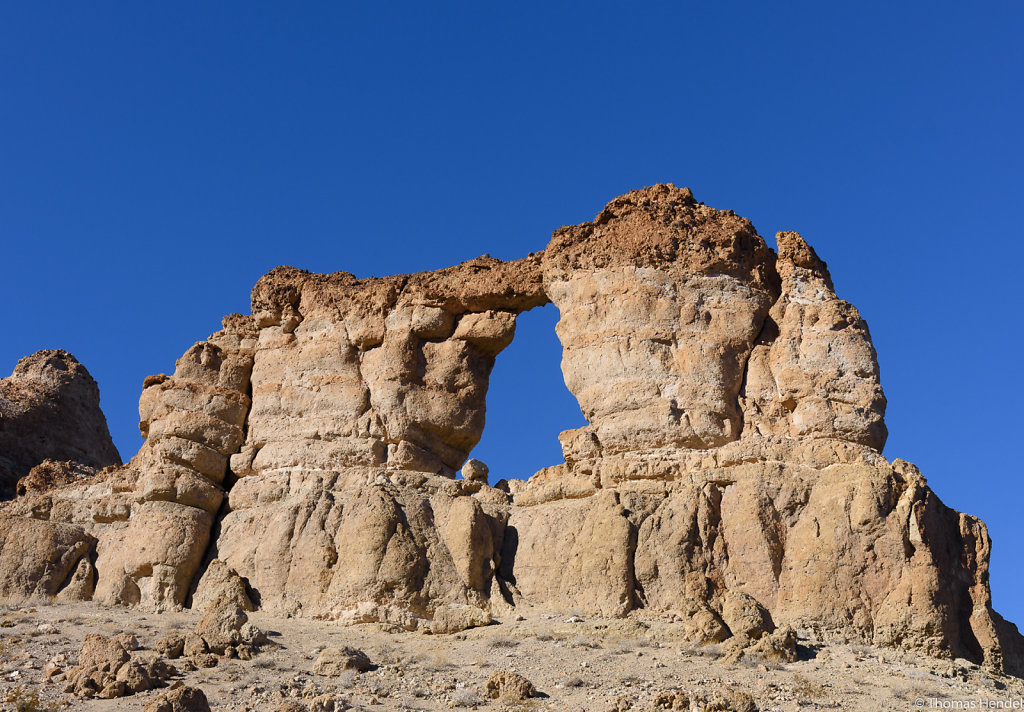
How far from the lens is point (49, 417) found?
32125mm

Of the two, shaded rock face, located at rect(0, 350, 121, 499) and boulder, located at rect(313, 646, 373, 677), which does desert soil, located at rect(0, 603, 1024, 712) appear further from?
shaded rock face, located at rect(0, 350, 121, 499)

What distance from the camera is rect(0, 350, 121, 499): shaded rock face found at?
31.1m

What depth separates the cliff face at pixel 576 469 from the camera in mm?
21125

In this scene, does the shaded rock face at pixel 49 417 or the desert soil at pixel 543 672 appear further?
the shaded rock face at pixel 49 417

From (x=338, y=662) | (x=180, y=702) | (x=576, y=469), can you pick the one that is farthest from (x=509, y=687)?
(x=576, y=469)

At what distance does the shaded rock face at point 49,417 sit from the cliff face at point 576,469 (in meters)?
5.16

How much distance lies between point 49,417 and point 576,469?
15.5 meters

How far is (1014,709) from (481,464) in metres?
11.1

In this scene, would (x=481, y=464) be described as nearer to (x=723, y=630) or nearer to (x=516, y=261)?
(x=516, y=261)

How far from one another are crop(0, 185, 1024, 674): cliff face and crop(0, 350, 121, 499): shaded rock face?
5.16 metres

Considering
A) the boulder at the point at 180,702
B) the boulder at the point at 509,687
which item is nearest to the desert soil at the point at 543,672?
the boulder at the point at 509,687

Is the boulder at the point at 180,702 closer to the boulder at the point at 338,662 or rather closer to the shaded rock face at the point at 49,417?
the boulder at the point at 338,662

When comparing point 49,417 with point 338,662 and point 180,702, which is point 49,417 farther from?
point 180,702

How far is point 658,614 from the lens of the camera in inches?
832
